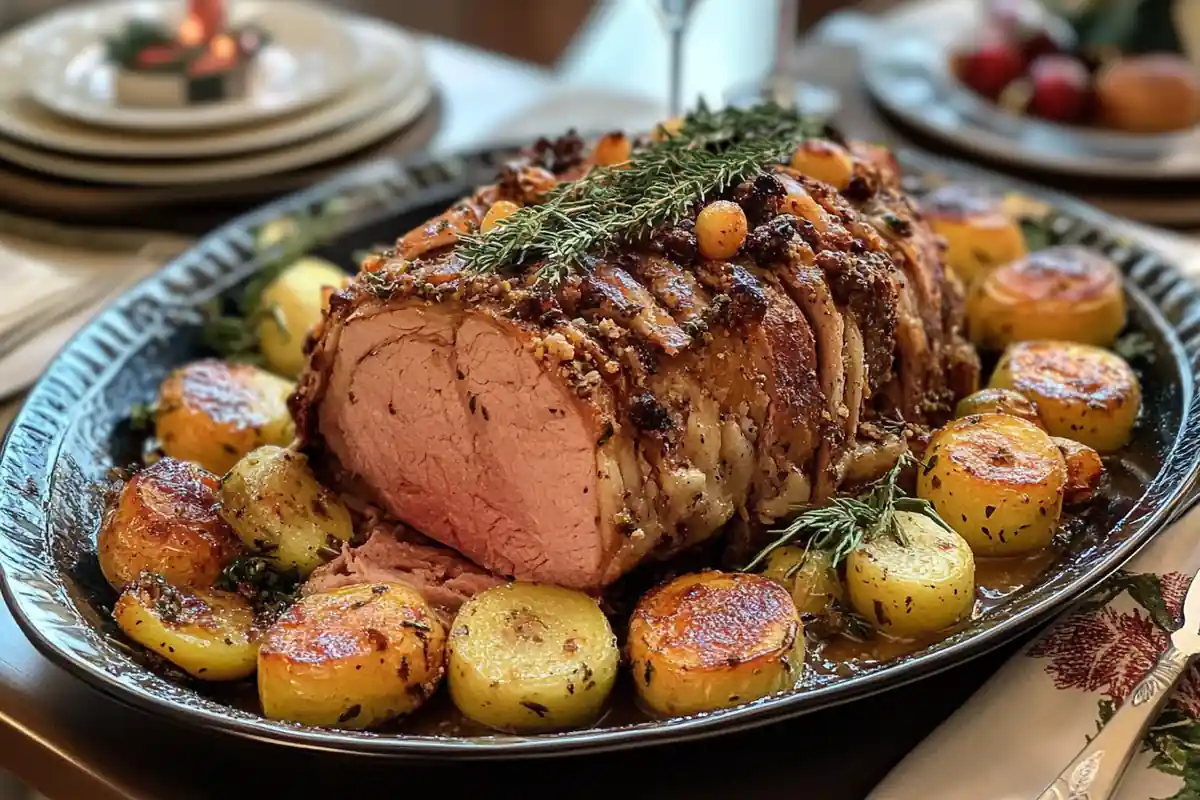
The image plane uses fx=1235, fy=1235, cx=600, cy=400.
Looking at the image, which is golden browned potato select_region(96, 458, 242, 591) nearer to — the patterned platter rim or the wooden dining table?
the patterned platter rim

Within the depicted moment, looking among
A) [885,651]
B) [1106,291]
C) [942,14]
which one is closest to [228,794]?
A: [885,651]

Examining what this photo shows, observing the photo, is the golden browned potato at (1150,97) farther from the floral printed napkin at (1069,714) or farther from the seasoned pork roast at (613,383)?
the floral printed napkin at (1069,714)

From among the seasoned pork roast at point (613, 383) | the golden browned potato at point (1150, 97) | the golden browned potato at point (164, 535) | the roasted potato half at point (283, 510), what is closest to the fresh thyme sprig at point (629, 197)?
the seasoned pork roast at point (613, 383)

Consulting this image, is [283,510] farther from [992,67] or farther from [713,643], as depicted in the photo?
[992,67]

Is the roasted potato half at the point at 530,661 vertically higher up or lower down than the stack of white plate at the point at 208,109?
lower down

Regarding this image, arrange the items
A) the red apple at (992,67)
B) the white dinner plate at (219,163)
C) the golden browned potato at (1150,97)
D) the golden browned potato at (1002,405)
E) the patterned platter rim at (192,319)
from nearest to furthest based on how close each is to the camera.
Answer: the patterned platter rim at (192,319) → the golden browned potato at (1002,405) → the white dinner plate at (219,163) → the golden browned potato at (1150,97) → the red apple at (992,67)

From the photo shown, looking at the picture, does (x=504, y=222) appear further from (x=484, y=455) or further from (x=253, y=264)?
(x=253, y=264)
